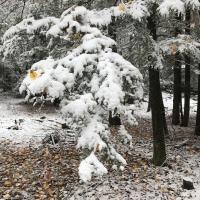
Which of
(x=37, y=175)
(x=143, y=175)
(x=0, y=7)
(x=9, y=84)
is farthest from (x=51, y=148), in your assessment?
(x=9, y=84)

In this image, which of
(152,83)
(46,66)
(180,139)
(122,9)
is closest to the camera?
(46,66)

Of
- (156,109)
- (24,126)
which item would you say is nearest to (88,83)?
(156,109)

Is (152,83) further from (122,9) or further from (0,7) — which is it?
(0,7)

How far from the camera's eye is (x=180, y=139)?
16.5 m

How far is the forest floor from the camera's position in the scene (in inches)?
382

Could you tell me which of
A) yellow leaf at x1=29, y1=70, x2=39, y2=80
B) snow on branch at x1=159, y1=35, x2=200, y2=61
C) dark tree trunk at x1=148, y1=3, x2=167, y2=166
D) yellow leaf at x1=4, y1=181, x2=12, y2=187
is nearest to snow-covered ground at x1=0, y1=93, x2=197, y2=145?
yellow leaf at x1=4, y1=181, x2=12, y2=187

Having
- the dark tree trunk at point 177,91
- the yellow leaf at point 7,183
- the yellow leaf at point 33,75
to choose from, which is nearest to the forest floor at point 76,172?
the yellow leaf at point 7,183

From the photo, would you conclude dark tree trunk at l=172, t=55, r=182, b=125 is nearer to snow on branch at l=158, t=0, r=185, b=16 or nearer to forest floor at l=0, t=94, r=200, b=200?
forest floor at l=0, t=94, r=200, b=200

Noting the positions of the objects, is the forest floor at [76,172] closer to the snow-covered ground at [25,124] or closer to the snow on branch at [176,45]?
the snow-covered ground at [25,124]

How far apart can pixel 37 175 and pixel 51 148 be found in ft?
9.41

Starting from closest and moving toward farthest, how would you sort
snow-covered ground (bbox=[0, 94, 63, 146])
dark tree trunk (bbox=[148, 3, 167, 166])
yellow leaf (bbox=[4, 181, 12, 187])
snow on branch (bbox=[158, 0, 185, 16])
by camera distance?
snow on branch (bbox=[158, 0, 185, 16])
yellow leaf (bbox=[4, 181, 12, 187])
dark tree trunk (bbox=[148, 3, 167, 166])
snow-covered ground (bbox=[0, 94, 63, 146])

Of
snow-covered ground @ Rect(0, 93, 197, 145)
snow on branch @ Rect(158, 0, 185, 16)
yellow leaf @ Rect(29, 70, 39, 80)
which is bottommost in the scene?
snow-covered ground @ Rect(0, 93, 197, 145)

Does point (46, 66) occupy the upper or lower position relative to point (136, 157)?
upper

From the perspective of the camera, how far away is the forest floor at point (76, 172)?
31.9ft
